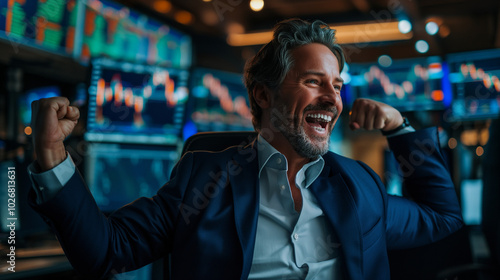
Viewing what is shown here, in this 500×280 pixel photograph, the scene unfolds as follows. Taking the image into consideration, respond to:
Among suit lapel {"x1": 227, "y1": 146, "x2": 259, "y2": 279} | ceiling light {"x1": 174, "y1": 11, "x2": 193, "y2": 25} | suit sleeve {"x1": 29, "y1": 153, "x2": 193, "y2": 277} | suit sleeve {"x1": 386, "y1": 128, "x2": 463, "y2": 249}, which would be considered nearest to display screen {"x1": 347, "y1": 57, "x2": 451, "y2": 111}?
ceiling light {"x1": 174, "y1": 11, "x2": 193, "y2": 25}

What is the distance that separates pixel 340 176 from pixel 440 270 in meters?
0.52

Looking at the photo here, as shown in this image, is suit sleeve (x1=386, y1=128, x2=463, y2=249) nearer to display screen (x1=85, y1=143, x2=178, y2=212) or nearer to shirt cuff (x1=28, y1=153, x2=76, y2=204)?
shirt cuff (x1=28, y1=153, x2=76, y2=204)

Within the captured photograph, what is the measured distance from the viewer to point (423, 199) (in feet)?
4.21

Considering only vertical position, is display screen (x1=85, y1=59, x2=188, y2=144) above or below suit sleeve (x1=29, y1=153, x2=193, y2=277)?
above

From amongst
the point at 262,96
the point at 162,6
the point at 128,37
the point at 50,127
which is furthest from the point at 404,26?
the point at 50,127

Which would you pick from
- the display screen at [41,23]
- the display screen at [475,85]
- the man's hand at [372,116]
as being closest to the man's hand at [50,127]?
the man's hand at [372,116]

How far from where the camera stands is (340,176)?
1.20m

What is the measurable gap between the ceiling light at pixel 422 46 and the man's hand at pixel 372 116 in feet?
12.2

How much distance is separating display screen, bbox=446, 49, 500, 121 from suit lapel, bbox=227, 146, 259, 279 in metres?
2.62

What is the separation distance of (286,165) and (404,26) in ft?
11.5

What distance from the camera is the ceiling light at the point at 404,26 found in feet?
13.2

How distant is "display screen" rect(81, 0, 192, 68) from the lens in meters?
2.78

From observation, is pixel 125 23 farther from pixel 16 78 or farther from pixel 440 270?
pixel 440 270

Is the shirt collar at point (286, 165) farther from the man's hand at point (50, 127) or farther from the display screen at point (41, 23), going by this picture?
the display screen at point (41, 23)
